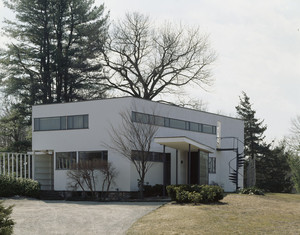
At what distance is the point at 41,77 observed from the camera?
40625mm

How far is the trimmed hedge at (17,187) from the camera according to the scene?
26.1 m

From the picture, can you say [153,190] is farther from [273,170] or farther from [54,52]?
[273,170]

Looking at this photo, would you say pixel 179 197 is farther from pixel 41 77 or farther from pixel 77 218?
pixel 41 77

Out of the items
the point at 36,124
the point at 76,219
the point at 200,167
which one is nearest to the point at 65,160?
the point at 36,124

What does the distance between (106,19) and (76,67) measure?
5.72 metres

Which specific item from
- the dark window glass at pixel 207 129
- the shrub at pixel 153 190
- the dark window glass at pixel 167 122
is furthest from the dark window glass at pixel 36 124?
the dark window glass at pixel 207 129

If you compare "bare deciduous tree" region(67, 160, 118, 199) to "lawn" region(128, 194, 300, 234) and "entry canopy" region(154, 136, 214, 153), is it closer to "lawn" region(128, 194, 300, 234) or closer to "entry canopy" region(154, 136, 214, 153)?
"entry canopy" region(154, 136, 214, 153)

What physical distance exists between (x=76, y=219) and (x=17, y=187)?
427 inches

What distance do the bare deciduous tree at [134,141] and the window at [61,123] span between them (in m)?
2.33

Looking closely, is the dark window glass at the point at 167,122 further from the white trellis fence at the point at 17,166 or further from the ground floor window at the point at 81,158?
the white trellis fence at the point at 17,166

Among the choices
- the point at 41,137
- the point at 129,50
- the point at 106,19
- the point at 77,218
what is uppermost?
the point at 106,19

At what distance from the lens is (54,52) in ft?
134

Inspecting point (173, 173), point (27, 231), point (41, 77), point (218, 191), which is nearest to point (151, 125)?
point (173, 173)

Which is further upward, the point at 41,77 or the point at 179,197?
the point at 41,77
